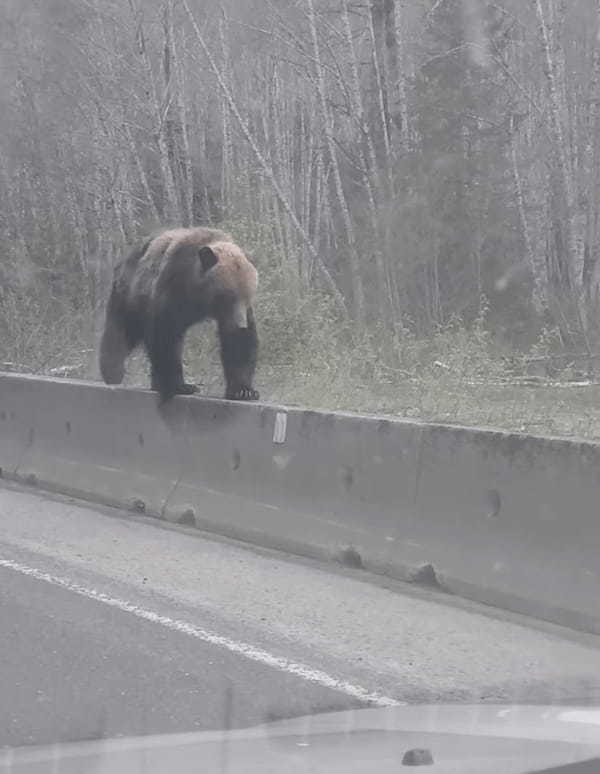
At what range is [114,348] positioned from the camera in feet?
41.7

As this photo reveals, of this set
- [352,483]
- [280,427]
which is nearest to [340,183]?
[280,427]

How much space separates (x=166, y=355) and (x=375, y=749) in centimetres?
801

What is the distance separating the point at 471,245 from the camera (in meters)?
23.5

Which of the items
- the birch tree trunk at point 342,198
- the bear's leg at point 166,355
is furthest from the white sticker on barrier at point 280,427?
the birch tree trunk at point 342,198

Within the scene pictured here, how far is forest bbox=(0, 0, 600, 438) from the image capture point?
16.1 meters

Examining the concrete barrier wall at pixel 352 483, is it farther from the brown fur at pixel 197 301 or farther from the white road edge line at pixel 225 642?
the white road edge line at pixel 225 642

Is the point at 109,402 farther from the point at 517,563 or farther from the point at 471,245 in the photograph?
the point at 471,245

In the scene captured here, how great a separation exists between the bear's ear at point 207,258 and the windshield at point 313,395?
0.03 m

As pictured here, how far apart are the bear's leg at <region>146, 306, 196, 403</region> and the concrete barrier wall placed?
15 centimetres

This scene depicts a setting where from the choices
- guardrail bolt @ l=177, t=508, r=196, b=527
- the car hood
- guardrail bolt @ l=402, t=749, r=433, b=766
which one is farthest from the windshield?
guardrail bolt @ l=402, t=749, r=433, b=766

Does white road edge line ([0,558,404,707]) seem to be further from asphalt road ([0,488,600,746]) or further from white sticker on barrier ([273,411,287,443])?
white sticker on barrier ([273,411,287,443])

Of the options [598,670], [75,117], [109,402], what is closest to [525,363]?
[109,402]

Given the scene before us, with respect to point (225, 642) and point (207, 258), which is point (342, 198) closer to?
point (207, 258)

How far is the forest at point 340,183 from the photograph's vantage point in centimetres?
1612
